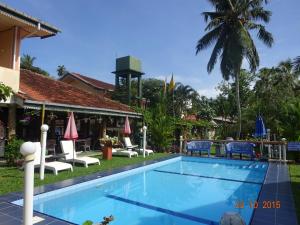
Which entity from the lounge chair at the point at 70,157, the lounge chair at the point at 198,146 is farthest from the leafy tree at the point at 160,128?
the lounge chair at the point at 70,157

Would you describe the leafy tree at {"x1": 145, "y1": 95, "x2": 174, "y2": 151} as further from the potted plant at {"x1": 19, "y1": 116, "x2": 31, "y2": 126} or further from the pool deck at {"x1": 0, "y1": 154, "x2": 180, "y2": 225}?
the pool deck at {"x1": 0, "y1": 154, "x2": 180, "y2": 225}

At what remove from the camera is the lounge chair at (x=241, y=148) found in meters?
17.0

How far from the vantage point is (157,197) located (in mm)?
9414

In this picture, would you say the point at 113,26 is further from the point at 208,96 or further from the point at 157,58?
the point at 208,96

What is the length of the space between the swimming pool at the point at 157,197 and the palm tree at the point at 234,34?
13.8 m

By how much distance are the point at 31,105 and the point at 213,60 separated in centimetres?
1954

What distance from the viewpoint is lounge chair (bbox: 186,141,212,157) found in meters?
18.8

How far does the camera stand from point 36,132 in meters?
17.3

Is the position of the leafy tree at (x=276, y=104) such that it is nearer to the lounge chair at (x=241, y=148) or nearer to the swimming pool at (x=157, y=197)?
the lounge chair at (x=241, y=148)

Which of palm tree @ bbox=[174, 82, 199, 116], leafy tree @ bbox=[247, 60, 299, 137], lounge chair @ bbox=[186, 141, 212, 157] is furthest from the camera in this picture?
palm tree @ bbox=[174, 82, 199, 116]

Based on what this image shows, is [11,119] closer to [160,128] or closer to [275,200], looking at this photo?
[160,128]

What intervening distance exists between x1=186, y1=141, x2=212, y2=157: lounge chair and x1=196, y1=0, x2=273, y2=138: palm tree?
7430 millimetres

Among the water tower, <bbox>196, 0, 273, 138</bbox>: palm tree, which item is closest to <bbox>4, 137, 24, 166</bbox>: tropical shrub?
<bbox>196, 0, 273, 138</bbox>: palm tree

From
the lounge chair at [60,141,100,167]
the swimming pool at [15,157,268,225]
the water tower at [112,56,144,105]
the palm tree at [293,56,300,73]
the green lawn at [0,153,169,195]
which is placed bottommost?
the swimming pool at [15,157,268,225]
